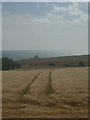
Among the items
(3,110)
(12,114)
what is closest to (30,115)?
→ (12,114)

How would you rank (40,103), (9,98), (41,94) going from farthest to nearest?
(41,94) < (9,98) < (40,103)

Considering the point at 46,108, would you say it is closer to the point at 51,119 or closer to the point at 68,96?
the point at 51,119

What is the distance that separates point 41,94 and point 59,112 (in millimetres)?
7907

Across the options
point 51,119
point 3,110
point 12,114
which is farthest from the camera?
point 3,110

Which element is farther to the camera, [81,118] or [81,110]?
[81,110]

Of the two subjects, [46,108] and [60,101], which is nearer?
[46,108]

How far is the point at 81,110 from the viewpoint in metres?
19.4

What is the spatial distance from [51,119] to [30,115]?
147 cm

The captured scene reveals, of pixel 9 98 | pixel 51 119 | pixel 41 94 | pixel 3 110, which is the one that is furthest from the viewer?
pixel 41 94

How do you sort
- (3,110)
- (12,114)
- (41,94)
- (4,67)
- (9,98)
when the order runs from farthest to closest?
(4,67), (41,94), (9,98), (3,110), (12,114)

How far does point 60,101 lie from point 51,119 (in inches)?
226

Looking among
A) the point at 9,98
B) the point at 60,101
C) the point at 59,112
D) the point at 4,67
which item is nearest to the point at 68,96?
the point at 60,101

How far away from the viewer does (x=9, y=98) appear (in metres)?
24.1

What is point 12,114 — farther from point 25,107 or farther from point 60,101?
point 60,101
